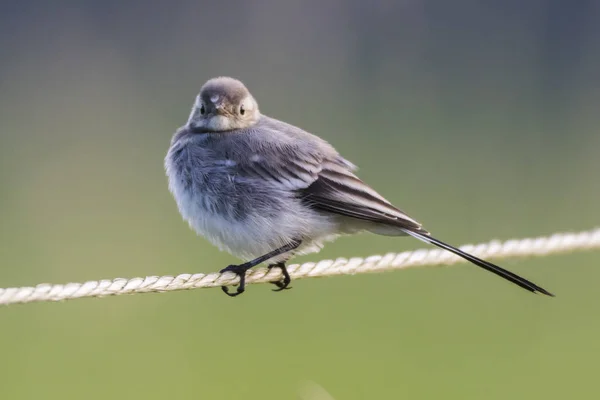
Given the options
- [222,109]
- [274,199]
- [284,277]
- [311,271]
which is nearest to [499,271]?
[311,271]

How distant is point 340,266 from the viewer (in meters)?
3.48

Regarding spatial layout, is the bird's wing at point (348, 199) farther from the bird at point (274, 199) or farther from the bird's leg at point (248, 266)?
the bird's leg at point (248, 266)

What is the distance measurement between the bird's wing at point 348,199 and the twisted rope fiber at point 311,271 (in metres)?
0.23

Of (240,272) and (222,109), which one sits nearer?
(240,272)

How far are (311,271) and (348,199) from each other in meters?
0.50

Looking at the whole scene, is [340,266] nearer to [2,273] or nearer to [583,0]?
[2,273]

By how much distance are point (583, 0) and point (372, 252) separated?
4.32 meters

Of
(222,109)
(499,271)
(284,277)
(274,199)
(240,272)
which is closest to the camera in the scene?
(499,271)

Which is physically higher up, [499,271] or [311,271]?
[499,271]

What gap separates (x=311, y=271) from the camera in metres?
3.49

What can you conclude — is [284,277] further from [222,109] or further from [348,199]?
[222,109]

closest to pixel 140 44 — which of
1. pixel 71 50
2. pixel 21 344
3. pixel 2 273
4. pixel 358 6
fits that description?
pixel 71 50

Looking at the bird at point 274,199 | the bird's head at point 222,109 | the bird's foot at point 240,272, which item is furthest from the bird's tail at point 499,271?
the bird's head at point 222,109

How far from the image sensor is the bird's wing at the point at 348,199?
379 centimetres
